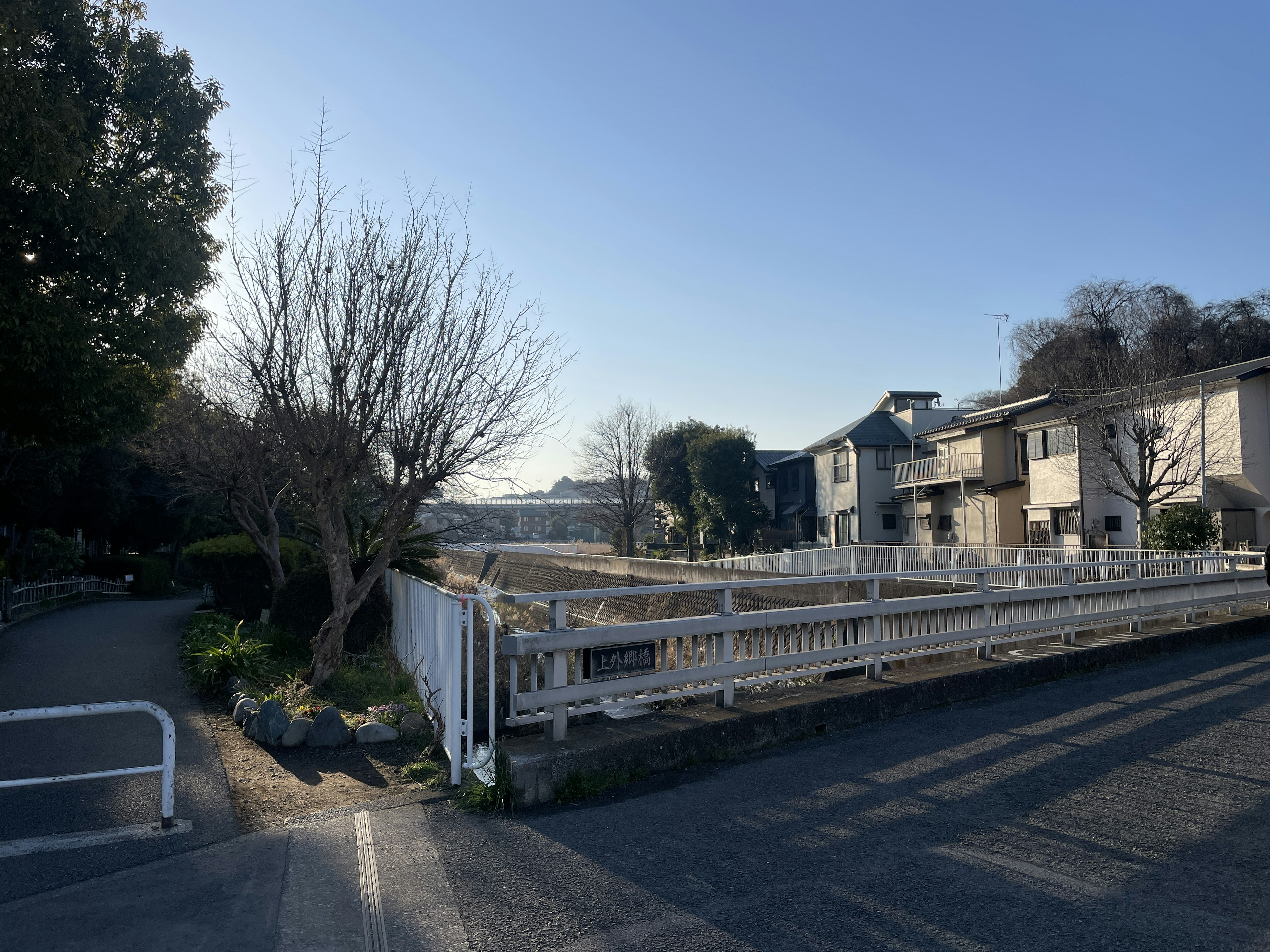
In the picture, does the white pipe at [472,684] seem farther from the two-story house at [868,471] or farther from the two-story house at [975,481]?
the two-story house at [868,471]

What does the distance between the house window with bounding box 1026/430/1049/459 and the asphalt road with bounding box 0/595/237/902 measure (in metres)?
31.4

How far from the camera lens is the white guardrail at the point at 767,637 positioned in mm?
5648

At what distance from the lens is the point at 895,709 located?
7.44 m

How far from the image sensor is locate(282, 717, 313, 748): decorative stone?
754 centimetres

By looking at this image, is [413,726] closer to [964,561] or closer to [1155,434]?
[964,561]

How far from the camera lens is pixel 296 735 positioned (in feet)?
24.8

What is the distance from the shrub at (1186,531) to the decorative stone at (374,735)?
64.7 ft

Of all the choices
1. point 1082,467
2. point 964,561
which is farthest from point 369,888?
point 1082,467

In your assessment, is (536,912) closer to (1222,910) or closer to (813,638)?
(1222,910)

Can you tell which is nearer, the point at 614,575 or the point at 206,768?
the point at 206,768

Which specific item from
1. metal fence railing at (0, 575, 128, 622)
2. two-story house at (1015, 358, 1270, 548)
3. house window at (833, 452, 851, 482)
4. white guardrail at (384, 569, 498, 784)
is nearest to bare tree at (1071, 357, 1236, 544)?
two-story house at (1015, 358, 1270, 548)

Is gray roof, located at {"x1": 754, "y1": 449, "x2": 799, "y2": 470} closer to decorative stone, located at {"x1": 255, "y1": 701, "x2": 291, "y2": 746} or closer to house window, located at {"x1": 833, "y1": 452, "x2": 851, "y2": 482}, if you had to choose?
house window, located at {"x1": 833, "y1": 452, "x2": 851, "y2": 482}

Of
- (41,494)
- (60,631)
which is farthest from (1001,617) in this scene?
(41,494)

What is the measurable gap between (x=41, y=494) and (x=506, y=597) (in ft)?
88.1
